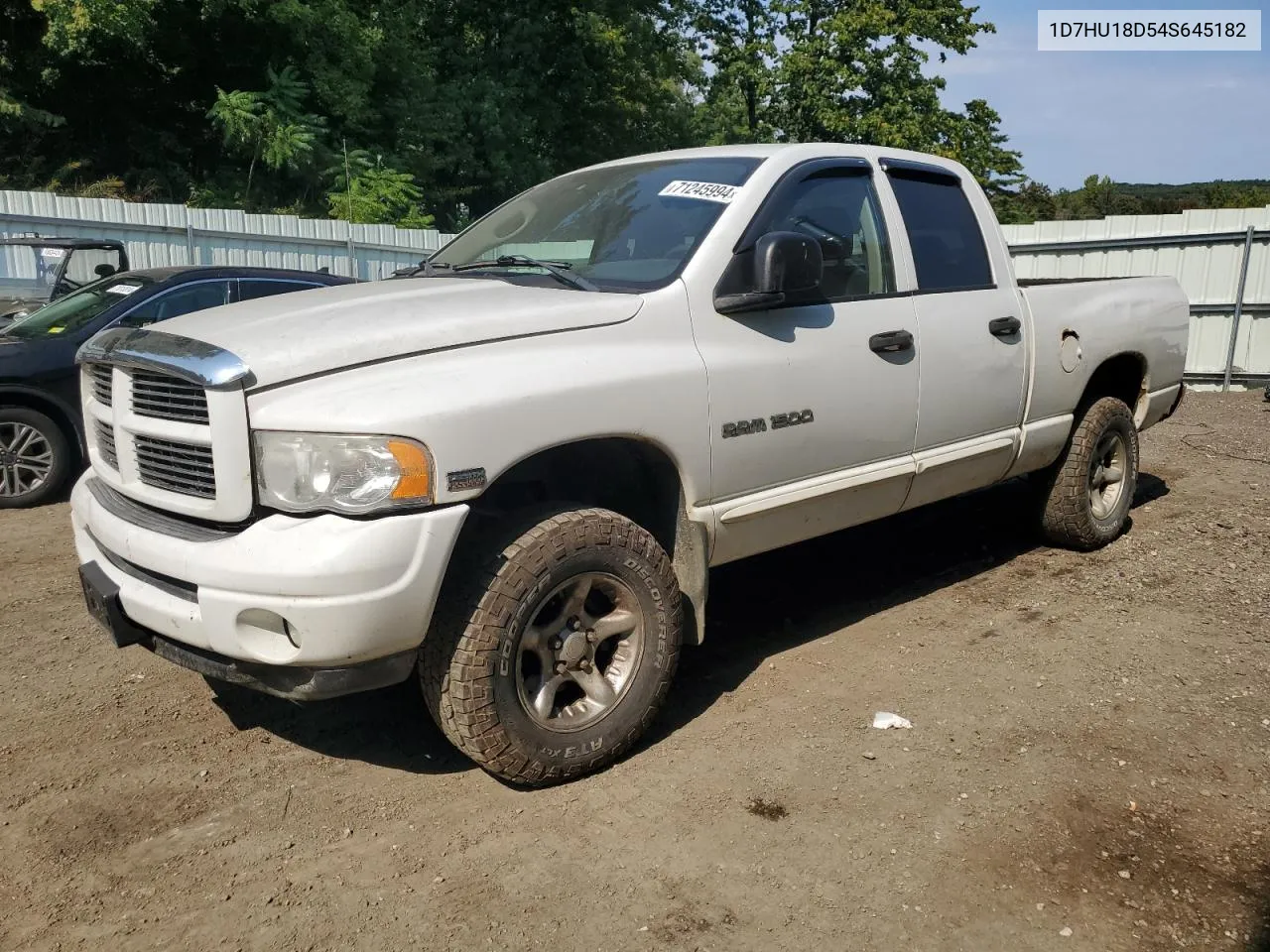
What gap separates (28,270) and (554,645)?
371 inches

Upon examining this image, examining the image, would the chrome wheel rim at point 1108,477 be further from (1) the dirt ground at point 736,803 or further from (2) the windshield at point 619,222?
(2) the windshield at point 619,222

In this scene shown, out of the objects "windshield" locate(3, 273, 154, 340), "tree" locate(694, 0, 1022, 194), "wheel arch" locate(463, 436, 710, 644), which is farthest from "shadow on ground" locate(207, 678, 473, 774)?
"tree" locate(694, 0, 1022, 194)

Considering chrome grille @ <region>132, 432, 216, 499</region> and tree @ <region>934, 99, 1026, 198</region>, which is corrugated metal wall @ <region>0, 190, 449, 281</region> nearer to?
chrome grille @ <region>132, 432, 216, 499</region>

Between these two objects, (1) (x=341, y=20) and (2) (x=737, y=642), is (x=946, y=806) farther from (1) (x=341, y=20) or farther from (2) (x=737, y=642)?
(1) (x=341, y=20)

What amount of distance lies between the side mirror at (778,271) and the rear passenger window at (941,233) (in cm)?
103

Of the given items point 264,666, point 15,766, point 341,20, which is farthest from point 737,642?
point 341,20

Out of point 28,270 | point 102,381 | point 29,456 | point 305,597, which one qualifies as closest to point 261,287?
point 29,456

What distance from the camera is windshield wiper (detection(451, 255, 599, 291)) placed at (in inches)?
141

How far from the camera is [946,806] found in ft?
10.2

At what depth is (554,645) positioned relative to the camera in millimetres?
3205

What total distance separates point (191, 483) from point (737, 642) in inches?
94.2

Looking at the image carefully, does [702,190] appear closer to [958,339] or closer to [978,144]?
[958,339]

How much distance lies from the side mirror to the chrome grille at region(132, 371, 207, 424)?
1681mm

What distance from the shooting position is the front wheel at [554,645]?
9.70ft
